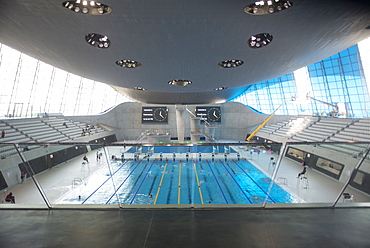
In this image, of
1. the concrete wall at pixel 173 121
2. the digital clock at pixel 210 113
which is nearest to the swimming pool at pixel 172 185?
the digital clock at pixel 210 113

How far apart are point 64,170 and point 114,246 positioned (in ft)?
7.58

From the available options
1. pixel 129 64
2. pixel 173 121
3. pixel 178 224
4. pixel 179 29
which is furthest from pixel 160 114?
pixel 178 224

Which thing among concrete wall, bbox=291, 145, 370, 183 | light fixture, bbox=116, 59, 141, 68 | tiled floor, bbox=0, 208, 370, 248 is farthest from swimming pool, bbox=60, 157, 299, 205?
light fixture, bbox=116, 59, 141, 68

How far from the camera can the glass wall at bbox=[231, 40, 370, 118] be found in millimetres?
22531

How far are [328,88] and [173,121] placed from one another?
23857 millimetres

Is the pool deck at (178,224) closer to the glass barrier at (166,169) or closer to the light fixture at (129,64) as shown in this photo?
the glass barrier at (166,169)

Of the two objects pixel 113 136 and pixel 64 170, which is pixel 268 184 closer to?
pixel 64 170

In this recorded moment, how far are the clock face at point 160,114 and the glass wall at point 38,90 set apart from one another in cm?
1096

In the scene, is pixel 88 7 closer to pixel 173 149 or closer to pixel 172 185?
pixel 173 149

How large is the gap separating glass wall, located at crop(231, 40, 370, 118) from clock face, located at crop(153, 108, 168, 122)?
2041cm

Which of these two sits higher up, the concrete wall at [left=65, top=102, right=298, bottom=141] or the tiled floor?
the concrete wall at [left=65, top=102, right=298, bottom=141]

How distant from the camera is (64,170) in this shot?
4242 millimetres

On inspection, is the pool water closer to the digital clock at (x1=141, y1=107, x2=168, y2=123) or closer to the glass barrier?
the glass barrier

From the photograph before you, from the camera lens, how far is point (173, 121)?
118 feet
